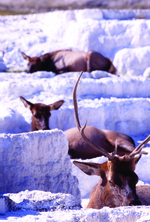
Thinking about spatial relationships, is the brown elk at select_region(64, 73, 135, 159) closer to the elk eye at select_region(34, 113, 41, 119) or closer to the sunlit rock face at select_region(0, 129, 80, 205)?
the elk eye at select_region(34, 113, 41, 119)

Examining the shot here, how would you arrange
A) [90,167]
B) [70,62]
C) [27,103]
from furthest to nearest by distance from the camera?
[70,62] → [27,103] → [90,167]

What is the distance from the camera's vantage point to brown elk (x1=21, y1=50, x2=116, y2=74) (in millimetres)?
11094

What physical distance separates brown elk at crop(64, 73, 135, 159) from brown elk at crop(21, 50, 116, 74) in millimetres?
4604

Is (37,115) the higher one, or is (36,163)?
(36,163)

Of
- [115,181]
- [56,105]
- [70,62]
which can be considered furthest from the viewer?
[70,62]

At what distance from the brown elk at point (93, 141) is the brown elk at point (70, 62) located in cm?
460

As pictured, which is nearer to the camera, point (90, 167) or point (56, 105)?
point (90, 167)

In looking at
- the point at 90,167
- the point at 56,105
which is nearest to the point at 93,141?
the point at 56,105

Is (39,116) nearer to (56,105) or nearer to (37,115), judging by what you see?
(37,115)

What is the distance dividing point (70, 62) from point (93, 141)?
17.3 ft

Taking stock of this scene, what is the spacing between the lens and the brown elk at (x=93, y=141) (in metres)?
6.36

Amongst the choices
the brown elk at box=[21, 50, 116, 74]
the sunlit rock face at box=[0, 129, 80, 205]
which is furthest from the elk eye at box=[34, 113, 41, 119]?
the brown elk at box=[21, 50, 116, 74]

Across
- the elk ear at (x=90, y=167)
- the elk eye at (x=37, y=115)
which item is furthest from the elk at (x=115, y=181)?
the elk eye at (x=37, y=115)

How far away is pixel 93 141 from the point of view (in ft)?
21.1
